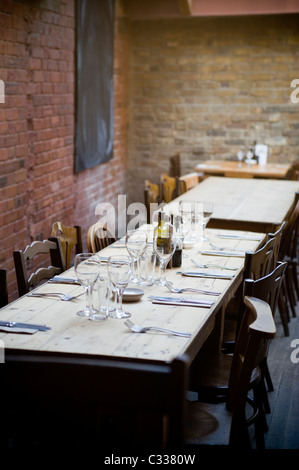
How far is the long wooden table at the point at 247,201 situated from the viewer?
14.1ft

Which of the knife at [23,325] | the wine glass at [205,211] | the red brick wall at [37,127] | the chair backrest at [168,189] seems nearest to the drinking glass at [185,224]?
the wine glass at [205,211]

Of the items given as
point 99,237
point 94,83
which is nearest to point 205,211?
point 99,237

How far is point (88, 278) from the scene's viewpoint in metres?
2.33

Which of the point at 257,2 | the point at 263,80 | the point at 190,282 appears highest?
the point at 257,2

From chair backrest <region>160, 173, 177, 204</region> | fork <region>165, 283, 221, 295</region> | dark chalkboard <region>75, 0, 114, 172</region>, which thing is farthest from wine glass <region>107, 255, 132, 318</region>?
dark chalkboard <region>75, 0, 114, 172</region>

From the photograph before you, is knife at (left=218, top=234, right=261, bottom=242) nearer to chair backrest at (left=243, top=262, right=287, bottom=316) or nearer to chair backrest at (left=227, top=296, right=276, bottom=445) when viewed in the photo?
chair backrest at (left=243, top=262, right=287, bottom=316)

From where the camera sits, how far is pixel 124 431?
1455 mm

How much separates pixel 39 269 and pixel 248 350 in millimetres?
1243

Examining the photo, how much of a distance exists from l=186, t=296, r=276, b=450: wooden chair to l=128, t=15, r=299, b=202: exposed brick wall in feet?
18.3

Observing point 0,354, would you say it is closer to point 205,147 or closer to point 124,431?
point 124,431

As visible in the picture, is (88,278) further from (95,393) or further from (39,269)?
(95,393)

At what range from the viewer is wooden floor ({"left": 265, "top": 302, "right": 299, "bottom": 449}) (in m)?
2.99
